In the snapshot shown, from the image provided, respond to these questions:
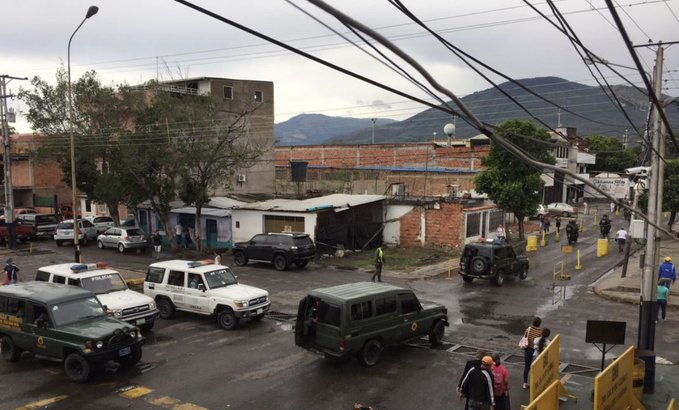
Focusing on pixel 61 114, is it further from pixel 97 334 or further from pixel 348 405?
pixel 348 405

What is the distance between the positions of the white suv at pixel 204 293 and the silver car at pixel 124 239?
53.8 ft

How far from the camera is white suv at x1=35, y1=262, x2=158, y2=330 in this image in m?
14.7

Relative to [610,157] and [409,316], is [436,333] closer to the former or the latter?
[409,316]

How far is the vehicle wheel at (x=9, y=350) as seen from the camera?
42.1 feet

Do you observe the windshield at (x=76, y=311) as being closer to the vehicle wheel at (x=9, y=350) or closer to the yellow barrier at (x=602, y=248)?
the vehicle wheel at (x=9, y=350)

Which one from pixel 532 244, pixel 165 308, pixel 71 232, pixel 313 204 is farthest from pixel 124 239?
pixel 532 244

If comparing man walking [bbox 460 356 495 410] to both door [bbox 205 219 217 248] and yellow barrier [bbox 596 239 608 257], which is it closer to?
yellow barrier [bbox 596 239 608 257]

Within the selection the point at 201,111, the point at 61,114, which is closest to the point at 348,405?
the point at 201,111

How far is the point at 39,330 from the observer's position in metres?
12.2

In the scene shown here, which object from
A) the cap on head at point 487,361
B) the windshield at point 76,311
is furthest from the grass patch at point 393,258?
the cap on head at point 487,361

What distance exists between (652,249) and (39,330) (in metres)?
14.1

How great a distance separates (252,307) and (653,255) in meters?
10.5

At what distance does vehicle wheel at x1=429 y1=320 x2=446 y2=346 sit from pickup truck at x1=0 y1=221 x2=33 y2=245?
3167 cm

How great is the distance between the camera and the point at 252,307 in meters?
16.0
